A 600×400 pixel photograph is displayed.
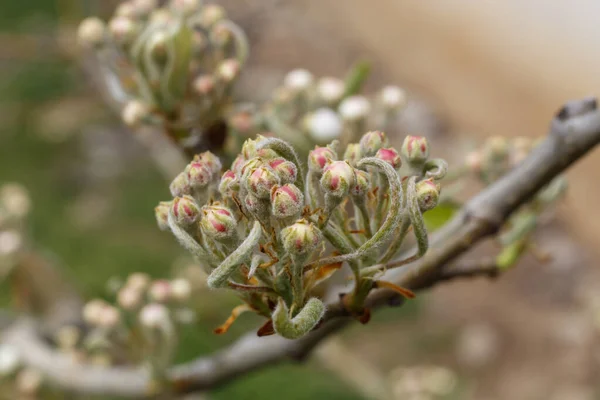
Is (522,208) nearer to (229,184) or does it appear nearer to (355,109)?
(355,109)

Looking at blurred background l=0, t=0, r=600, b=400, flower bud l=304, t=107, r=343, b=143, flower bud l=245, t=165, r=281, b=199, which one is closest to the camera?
flower bud l=245, t=165, r=281, b=199

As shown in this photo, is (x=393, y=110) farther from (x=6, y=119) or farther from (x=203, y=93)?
(x=6, y=119)

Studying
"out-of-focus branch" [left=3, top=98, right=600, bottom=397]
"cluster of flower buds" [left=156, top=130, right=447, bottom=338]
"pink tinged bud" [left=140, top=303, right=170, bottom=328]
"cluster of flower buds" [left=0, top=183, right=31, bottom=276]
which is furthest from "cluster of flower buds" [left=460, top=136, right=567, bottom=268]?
"cluster of flower buds" [left=0, top=183, right=31, bottom=276]

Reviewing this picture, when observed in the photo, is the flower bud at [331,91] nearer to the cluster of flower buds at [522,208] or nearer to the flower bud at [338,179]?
the cluster of flower buds at [522,208]

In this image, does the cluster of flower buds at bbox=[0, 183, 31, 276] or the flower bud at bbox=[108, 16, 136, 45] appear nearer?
the flower bud at bbox=[108, 16, 136, 45]

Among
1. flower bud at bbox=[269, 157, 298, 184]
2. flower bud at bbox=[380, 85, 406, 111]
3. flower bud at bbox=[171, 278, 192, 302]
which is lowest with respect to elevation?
flower bud at bbox=[171, 278, 192, 302]

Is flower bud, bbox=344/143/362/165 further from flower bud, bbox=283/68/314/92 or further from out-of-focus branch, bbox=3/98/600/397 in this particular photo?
flower bud, bbox=283/68/314/92

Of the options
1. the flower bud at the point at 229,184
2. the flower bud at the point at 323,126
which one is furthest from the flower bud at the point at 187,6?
the flower bud at the point at 229,184
